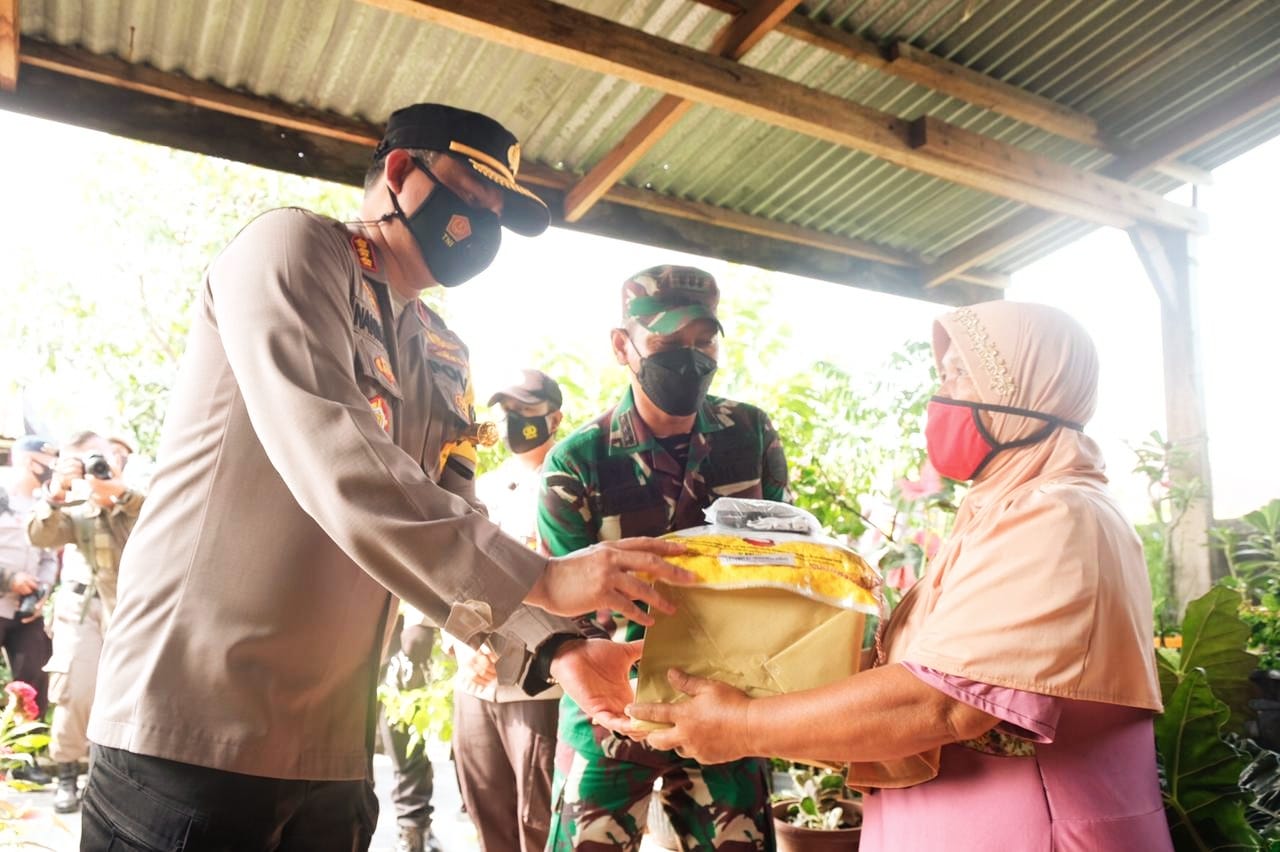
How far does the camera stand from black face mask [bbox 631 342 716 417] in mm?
3086

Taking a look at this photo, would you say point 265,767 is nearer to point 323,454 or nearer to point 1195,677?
point 323,454

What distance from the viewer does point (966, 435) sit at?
2004mm

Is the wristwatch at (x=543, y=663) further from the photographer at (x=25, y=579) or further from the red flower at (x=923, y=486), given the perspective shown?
the photographer at (x=25, y=579)

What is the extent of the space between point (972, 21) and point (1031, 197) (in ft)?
3.81

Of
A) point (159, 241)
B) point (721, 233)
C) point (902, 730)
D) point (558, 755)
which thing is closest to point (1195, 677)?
point (902, 730)

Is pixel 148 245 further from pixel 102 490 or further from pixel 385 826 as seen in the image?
pixel 385 826

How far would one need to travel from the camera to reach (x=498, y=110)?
5156 millimetres

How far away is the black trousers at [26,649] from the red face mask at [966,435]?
8051 mm

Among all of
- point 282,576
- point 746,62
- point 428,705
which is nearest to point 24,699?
point 428,705

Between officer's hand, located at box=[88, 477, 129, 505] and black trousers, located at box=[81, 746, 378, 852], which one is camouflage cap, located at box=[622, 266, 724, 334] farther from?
officer's hand, located at box=[88, 477, 129, 505]

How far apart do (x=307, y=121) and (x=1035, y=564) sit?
173 inches

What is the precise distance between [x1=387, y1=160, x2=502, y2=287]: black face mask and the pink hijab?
3.58 ft

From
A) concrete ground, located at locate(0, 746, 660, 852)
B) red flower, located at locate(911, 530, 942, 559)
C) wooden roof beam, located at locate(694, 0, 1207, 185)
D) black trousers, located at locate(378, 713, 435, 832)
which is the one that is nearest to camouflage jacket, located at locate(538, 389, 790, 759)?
red flower, located at locate(911, 530, 942, 559)

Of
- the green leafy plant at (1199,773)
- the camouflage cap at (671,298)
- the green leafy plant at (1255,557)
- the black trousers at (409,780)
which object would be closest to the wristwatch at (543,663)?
the camouflage cap at (671,298)
